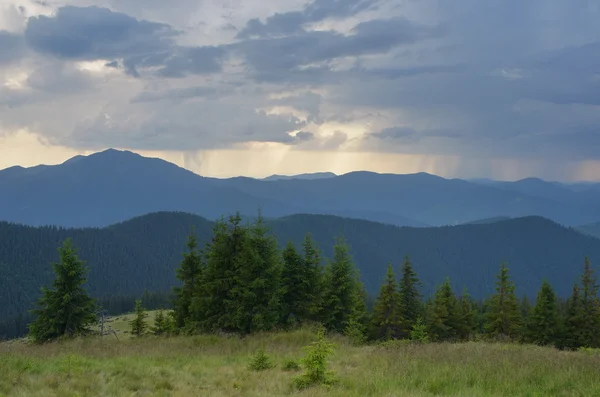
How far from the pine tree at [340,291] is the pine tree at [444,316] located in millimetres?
13246

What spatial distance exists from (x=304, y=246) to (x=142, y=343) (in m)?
16.2

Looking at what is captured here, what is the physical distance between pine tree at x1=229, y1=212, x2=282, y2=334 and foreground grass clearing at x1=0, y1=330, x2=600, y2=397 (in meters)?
8.23

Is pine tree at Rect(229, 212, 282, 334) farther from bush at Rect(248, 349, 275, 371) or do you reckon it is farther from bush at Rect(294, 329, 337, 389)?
bush at Rect(294, 329, 337, 389)

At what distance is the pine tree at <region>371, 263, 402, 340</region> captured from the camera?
42.5 metres

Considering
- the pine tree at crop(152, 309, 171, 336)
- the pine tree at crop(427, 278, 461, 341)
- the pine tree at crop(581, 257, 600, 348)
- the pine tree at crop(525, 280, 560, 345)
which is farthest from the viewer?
the pine tree at crop(427, 278, 461, 341)

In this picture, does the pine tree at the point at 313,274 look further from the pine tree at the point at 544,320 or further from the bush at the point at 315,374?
the pine tree at the point at 544,320

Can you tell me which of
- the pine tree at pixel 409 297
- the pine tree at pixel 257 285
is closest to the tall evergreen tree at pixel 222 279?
the pine tree at pixel 257 285

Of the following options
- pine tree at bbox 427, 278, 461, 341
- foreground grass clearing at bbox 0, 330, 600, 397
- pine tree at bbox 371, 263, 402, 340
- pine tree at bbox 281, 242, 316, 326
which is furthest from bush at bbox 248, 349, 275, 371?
pine tree at bbox 427, 278, 461, 341

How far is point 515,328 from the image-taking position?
43625 mm

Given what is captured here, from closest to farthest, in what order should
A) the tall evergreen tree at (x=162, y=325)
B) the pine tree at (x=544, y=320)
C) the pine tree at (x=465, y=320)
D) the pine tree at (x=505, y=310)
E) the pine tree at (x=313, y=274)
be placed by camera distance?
the pine tree at (x=313, y=274) < the tall evergreen tree at (x=162, y=325) < the pine tree at (x=544, y=320) < the pine tree at (x=505, y=310) < the pine tree at (x=465, y=320)

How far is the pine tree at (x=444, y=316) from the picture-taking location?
1754 inches

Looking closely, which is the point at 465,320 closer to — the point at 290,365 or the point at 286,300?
the point at 286,300

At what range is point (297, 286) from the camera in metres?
28.1

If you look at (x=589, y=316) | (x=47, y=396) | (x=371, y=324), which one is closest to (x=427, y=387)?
(x=47, y=396)
